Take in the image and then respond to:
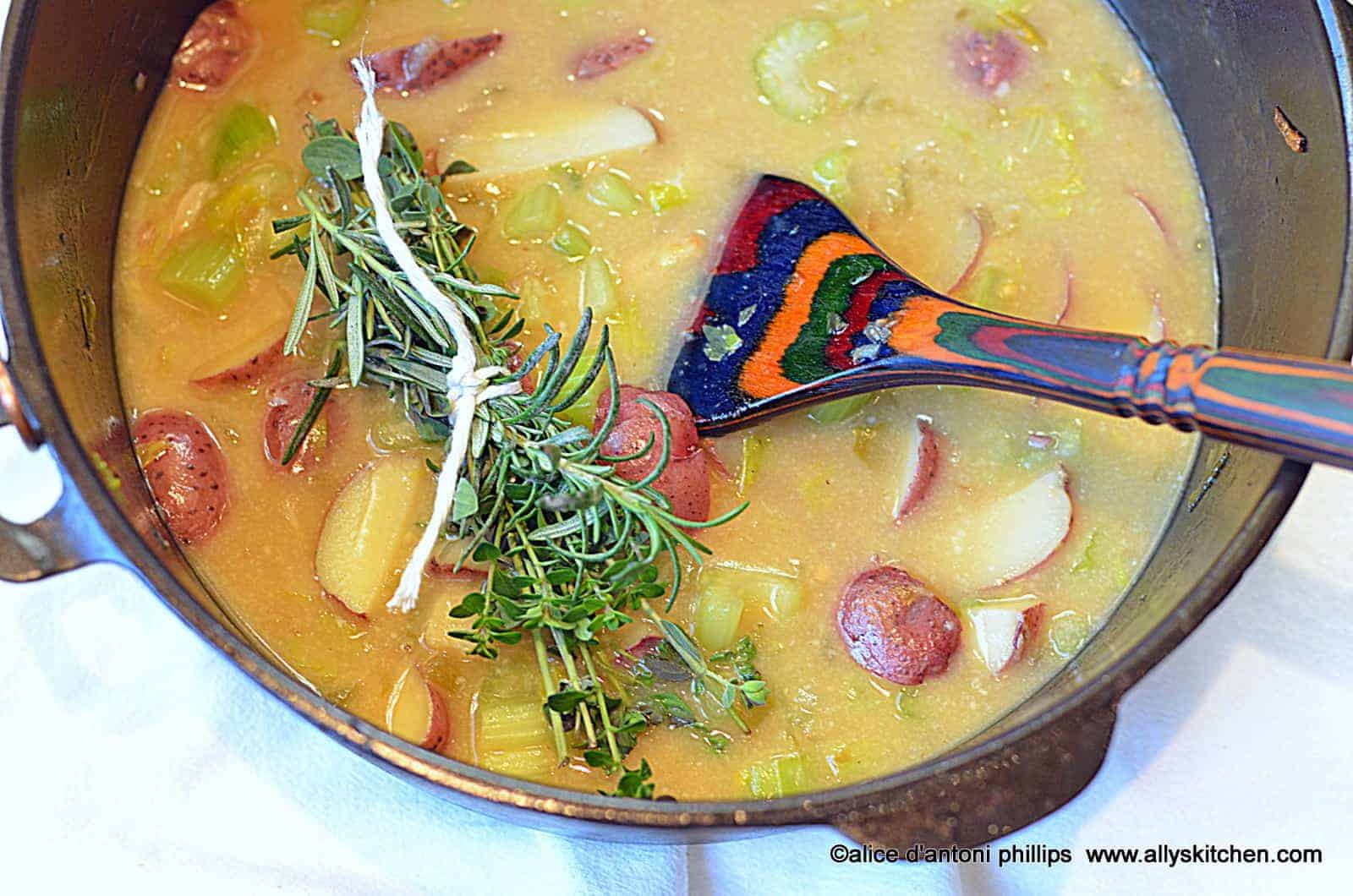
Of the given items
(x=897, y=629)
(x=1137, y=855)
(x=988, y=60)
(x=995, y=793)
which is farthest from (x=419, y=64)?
(x=1137, y=855)

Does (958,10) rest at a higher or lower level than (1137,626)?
higher

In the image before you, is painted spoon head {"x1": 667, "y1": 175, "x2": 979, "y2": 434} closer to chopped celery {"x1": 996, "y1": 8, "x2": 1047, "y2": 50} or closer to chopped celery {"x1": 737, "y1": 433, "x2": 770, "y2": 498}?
chopped celery {"x1": 737, "y1": 433, "x2": 770, "y2": 498}

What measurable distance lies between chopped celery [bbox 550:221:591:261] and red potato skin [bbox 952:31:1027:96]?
620 millimetres

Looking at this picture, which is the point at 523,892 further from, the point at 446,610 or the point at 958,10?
the point at 958,10

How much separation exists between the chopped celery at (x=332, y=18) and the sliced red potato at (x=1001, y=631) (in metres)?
1.23

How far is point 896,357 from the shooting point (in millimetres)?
1525

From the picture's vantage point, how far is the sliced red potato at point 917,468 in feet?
5.44

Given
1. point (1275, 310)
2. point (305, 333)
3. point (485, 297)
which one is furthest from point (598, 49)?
point (1275, 310)

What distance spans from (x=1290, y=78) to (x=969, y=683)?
882mm

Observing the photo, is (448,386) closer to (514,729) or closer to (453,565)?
(453,565)

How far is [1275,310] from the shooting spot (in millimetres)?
1666

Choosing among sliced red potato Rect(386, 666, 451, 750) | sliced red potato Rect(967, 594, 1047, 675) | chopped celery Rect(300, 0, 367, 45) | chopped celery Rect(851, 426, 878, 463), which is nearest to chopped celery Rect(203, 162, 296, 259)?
chopped celery Rect(300, 0, 367, 45)

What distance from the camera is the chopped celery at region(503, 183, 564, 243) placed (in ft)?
5.78

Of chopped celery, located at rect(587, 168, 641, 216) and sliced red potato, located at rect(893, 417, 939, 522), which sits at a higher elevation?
chopped celery, located at rect(587, 168, 641, 216)
